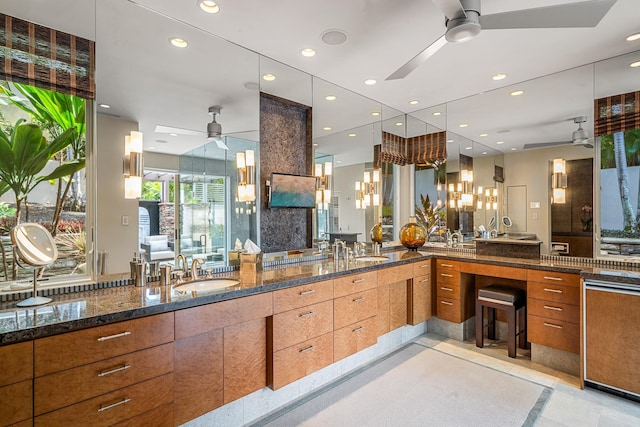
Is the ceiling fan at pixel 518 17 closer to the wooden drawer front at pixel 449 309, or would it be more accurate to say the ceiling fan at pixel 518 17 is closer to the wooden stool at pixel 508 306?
the wooden stool at pixel 508 306

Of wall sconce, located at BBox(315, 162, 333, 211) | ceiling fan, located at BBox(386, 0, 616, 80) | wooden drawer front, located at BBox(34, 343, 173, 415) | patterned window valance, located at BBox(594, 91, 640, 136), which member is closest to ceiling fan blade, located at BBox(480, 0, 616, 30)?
ceiling fan, located at BBox(386, 0, 616, 80)

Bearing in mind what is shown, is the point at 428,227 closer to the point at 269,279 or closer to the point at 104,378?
the point at 269,279

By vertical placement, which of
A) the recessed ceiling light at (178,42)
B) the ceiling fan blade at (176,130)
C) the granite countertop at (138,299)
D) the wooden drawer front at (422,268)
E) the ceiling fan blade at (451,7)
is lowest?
the wooden drawer front at (422,268)

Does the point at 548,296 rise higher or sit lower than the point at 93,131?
lower

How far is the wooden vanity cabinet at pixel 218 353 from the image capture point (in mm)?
1741

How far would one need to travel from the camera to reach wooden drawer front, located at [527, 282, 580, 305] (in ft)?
8.89

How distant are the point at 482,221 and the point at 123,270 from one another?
3.77 metres

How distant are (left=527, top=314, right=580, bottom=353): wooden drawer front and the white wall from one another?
11.3 feet

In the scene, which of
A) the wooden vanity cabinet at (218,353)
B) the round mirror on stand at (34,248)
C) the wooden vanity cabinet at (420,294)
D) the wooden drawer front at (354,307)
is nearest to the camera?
the round mirror on stand at (34,248)

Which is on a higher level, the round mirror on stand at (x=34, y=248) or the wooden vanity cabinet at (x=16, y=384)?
the round mirror on stand at (x=34, y=248)

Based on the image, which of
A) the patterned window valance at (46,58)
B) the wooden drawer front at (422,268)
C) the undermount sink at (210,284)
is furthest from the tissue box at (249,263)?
the wooden drawer front at (422,268)

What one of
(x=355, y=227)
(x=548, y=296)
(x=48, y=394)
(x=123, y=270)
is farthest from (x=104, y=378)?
(x=548, y=296)

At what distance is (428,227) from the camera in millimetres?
4391

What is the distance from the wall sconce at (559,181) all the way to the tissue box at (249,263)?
3052 mm
